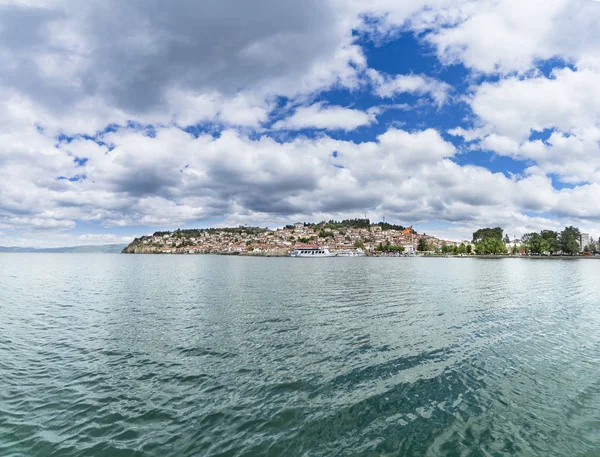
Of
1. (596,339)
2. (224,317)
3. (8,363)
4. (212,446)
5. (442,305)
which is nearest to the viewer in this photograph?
(212,446)

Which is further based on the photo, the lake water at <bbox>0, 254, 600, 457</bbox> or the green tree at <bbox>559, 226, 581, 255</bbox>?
the green tree at <bbox>559, 226, 581, 255</bbox>

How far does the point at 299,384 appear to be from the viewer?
39.5 feet

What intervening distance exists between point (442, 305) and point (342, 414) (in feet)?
74.1

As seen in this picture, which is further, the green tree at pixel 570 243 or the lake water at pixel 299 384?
the green tree at pixel 570 243

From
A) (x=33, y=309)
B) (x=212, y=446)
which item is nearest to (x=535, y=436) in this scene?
(x=212, y=446)

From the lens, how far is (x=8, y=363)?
14.6 metres

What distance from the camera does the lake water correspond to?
339 inches

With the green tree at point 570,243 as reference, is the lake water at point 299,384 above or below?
below

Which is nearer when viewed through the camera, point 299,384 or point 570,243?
point 299,384

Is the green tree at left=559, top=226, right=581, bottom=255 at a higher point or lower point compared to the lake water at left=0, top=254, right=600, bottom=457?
higher

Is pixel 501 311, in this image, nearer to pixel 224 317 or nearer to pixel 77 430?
pixel 224 317

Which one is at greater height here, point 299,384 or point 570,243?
point 570,243

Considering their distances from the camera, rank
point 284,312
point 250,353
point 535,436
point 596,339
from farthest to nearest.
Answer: point 284,312, point 596,339, point 250,353, point 535,436

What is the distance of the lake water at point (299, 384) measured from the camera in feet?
28.2
